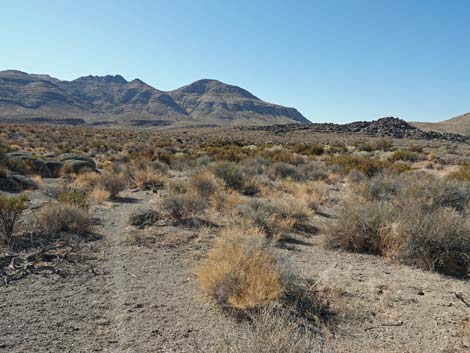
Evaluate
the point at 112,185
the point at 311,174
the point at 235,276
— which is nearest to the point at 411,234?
the point at 235,276

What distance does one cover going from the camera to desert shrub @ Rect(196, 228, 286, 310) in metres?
4.36

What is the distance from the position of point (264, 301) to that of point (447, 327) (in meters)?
2.32

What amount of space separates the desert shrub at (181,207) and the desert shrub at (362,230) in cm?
376

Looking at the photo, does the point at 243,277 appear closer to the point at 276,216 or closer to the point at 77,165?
the point at 276,216

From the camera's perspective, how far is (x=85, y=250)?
21.0 ft

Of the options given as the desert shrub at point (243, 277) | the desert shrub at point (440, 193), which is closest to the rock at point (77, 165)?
the desert shrub at point (243, 277)

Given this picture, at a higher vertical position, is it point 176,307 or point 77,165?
point 176,307

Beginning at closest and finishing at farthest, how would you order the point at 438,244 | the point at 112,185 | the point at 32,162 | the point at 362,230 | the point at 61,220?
the point at 438,244, the point at 362,230, the point at 61,220, the point at 112,185, the point at 32,162

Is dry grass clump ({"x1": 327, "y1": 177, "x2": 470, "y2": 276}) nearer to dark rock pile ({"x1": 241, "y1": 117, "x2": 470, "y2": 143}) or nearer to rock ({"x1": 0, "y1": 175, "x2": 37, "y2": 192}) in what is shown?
rock ({"x1": 0, "y1": 175, "x2": 37, "y2": 192})

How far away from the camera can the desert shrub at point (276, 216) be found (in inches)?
308

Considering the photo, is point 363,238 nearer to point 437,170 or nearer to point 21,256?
point 21,256

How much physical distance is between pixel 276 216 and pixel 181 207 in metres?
2.59

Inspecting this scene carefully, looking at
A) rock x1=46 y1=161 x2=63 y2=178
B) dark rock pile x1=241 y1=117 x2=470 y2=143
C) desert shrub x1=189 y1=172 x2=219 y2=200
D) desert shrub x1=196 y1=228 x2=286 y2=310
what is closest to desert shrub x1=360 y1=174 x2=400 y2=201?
desert shrub x1=189 y1=172 x2=219 y2=200

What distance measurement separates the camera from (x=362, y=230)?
6.88 metres
